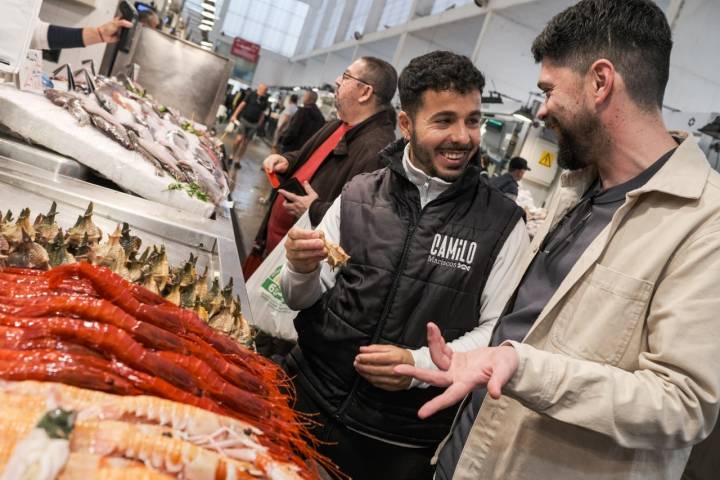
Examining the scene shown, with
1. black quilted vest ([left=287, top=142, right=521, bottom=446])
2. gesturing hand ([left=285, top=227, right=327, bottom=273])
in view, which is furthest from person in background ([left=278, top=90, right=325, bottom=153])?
gesturing hand ([left=285, top=227, right=327, bottom=273])

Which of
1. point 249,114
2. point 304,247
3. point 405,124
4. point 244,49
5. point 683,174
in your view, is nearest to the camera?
point 683,174

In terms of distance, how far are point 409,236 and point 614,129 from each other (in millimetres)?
852

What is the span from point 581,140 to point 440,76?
2.25 ft

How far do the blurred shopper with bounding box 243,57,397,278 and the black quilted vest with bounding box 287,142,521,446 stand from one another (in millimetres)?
1424

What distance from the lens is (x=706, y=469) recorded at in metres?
4.59

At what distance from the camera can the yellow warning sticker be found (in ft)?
38.0

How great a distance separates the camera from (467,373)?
5.03 feet

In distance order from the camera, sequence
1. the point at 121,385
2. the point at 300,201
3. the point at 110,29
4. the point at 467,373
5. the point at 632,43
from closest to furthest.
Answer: the point at 121,385
the point at 467,373
the point at 632,43
the point at 300,201
the point at 110,29

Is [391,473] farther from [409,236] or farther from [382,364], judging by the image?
[409,236]

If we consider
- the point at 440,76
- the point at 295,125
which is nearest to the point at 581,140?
the point at 440,76

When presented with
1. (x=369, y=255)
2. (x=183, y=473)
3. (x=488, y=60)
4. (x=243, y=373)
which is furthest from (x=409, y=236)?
(x=488, y=60)

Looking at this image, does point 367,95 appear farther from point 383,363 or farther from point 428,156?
point 383,363

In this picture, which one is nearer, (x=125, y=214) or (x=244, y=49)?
(x=125, y=214)

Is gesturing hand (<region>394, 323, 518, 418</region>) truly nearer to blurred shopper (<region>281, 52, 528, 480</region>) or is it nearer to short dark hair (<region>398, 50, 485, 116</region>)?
blurred shopper (<region>281, 52, 528, 480</region>)
